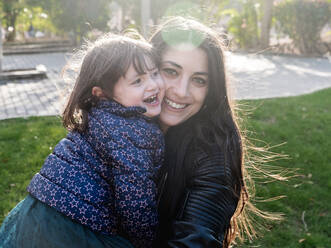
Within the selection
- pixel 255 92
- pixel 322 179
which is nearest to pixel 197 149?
pixel 322 179

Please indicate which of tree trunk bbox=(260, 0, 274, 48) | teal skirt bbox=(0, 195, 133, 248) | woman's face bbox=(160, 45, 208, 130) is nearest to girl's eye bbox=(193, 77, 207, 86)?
woman's face bbox=(160, 45, 208, 130)

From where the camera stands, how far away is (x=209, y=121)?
225cm

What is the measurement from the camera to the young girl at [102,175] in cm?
171

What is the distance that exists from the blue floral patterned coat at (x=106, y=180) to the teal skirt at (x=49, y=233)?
0.04 meters

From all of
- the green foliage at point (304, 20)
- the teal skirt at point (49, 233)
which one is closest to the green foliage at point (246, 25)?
the green foliage at point (304, 20)

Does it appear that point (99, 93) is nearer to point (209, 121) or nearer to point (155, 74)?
point (155, 74)

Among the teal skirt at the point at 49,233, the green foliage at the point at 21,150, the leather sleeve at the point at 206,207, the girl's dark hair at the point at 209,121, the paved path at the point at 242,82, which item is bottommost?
the paved path at the point at 242,82

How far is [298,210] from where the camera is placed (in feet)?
12.8

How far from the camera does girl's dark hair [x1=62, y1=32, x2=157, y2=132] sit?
2102 millimetres

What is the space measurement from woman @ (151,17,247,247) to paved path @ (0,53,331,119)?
2.39 metres

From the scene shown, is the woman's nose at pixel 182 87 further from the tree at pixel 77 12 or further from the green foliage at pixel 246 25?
the green foliage at pixel 246 25

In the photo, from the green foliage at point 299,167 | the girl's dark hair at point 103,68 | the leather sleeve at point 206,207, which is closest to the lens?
the leather sleeve at point 206,207

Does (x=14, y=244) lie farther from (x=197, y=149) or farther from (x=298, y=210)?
(x=298, y=210)

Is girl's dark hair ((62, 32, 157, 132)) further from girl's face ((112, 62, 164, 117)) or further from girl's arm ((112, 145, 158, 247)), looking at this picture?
girl's arm ((112, 145, 158, 247))
